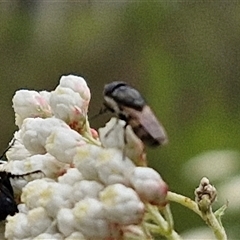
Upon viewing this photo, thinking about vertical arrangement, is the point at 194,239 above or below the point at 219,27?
below

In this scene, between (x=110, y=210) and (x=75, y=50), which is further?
(x=75, y=50)

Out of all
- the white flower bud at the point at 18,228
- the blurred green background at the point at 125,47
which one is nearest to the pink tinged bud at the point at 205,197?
the white flower bud at the point at 18,228

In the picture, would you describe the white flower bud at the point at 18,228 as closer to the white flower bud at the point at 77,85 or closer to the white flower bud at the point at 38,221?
the white flower bud at the point at 38,221

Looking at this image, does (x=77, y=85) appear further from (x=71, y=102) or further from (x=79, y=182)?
(x=79, y=182)

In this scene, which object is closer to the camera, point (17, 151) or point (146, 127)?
point (146, 127)

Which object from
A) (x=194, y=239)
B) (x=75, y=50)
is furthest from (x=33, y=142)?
(x=75, y=50)

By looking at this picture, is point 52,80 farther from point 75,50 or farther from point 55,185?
point 55,185

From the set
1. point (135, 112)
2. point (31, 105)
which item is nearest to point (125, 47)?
point (31, 105)

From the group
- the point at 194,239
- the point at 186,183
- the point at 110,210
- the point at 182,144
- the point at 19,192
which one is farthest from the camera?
the point at 182,144
